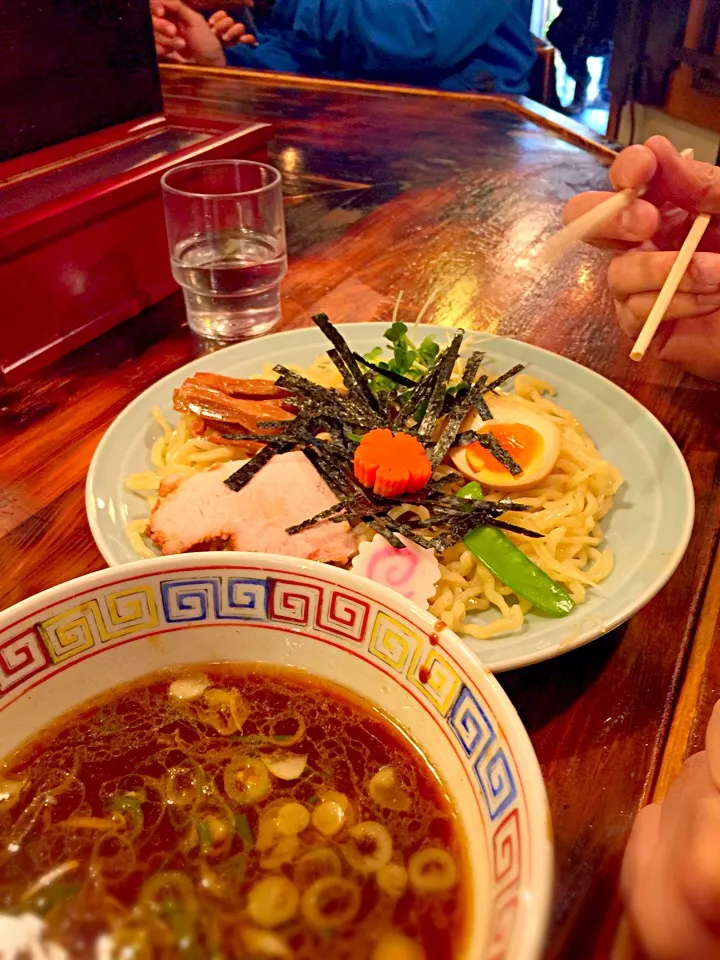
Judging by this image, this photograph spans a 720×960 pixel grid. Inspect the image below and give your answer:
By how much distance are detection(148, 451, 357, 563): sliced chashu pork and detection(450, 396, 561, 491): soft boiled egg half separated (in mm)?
392

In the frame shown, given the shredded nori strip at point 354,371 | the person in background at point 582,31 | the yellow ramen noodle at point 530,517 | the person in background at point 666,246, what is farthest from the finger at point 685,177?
the person in background at point 582,31

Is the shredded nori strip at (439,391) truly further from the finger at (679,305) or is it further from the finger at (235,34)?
the finger at (235,34)

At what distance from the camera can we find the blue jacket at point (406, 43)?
642 centimetres

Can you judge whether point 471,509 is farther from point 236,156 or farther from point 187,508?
point 236,156

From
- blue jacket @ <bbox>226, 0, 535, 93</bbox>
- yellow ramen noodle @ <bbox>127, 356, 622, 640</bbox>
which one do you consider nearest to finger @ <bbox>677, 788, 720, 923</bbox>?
yellow ramen noodle @ <bbox>127, 356, 622, 640</bbox>

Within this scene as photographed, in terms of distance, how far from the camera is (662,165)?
1954 mm

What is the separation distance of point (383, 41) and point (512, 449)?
585 centimetres

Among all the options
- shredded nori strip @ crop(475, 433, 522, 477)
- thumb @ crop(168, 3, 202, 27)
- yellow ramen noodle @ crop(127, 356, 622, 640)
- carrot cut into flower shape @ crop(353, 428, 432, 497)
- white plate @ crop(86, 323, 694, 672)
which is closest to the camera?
white plate @ crop(86, 323, 694, 672)

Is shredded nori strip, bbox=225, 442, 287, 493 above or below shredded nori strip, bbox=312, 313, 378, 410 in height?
below

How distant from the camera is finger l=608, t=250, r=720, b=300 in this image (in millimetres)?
1858

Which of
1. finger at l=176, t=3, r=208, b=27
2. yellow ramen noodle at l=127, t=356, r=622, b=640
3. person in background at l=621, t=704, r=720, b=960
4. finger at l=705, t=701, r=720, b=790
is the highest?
finger at l=176, t=3, r=208, b=27

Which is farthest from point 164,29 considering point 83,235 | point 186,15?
point 83,235

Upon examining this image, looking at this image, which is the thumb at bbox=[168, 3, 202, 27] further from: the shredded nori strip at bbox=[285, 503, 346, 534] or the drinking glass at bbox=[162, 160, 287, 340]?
the shredded nori strip at bbox=[285, 503, 346, 534]

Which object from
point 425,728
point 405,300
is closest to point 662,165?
point 405,300
